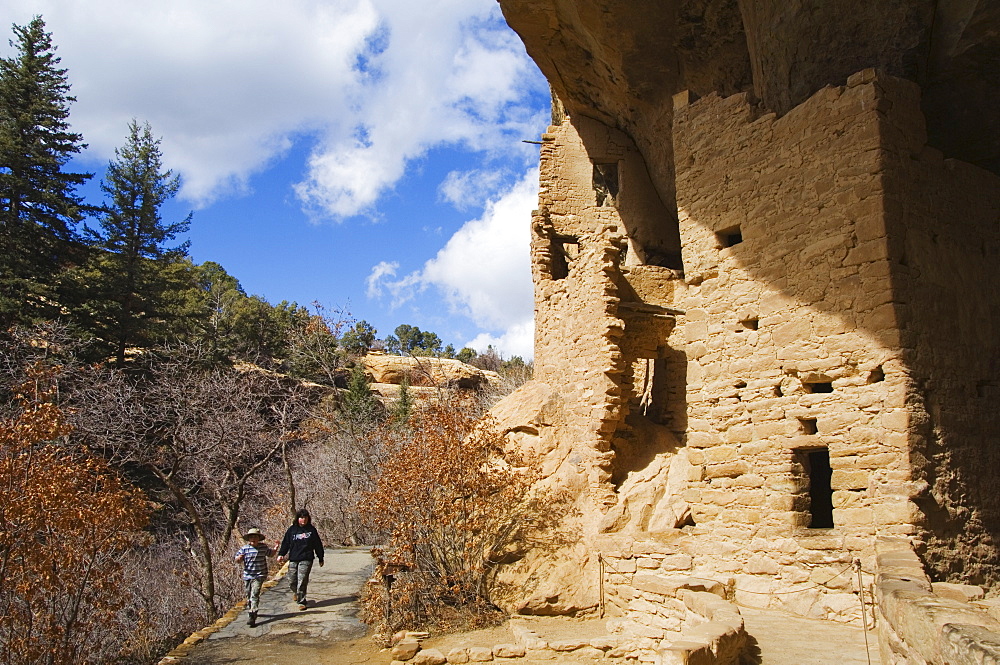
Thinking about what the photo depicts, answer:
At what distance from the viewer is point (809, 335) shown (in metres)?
7.59

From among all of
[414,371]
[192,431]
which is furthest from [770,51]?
[414,371]

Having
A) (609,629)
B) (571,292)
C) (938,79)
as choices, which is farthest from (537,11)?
(609,629)

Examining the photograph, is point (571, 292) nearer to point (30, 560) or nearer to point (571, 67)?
point (571, 67)

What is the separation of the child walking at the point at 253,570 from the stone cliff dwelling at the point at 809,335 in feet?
11.0

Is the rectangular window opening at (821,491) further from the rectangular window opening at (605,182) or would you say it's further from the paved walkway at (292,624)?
the rectangular window opening at (605,182)

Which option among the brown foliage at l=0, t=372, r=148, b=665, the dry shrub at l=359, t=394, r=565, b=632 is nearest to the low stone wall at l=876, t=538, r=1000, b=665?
the dry shrub at l=359, t=394, r=565, b=632

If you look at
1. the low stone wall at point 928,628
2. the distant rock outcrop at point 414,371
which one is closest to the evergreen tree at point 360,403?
the distant rock outcrop at point 414,371

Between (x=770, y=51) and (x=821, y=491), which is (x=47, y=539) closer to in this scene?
(x=821, y=491)

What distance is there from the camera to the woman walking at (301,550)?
970 centimetres

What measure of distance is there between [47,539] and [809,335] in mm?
9526

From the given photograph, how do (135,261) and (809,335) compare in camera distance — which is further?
(135,261)

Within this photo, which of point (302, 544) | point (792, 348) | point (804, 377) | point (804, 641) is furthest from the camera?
point (302, 544)

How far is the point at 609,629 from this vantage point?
850 cm

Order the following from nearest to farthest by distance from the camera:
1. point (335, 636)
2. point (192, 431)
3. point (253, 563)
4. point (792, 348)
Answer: point (792, 348) < point (335, 636) < point (253, 563) < point (192, 431)
